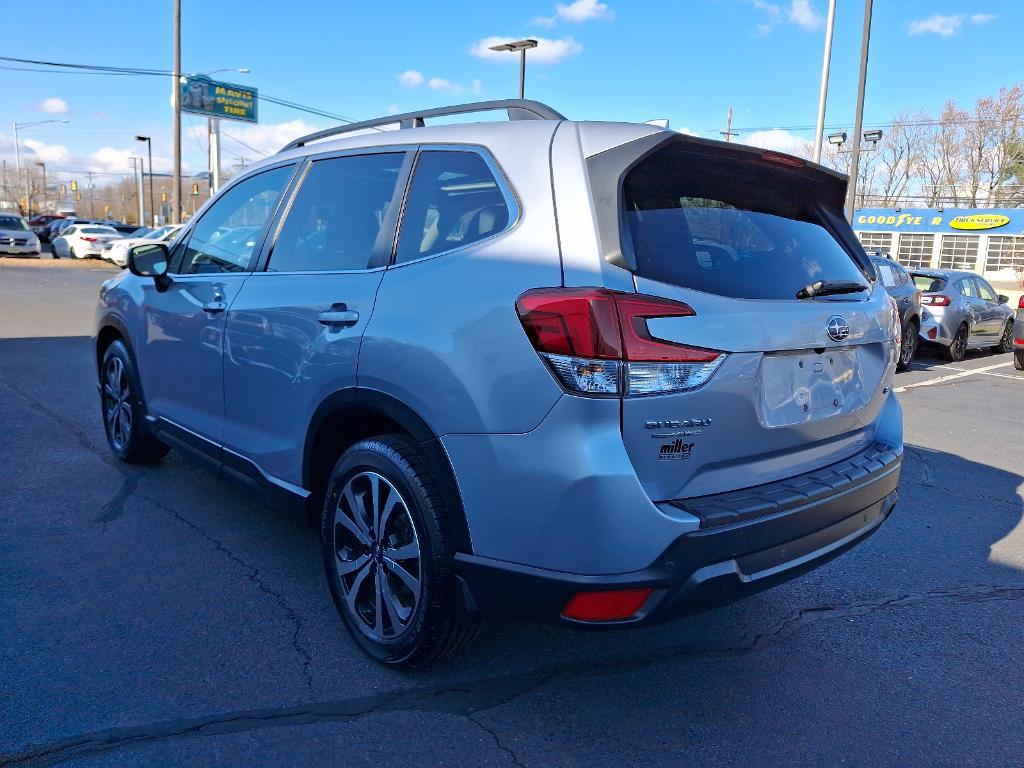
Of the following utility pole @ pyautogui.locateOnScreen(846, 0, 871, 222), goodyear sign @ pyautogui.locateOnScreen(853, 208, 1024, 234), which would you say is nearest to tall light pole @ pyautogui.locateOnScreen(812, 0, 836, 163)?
utility pole @ pyautogui.locateOnScreen(846, 0, 871, 222)

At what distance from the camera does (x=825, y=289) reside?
111 inches

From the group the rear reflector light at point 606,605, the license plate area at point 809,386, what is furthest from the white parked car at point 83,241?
the rear reflector light at point 606,605

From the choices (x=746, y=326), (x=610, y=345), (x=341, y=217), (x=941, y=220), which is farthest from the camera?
(x=941, y=220)

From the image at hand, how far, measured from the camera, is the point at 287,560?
12.6 ft

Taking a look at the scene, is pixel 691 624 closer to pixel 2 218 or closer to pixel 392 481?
pixel 392 481

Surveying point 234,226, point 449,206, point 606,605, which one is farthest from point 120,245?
point 606,605

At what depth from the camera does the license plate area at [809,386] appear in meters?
2.54

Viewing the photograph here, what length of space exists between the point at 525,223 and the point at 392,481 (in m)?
0.95

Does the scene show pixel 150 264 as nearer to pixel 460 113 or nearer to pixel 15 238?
pixel 460 113

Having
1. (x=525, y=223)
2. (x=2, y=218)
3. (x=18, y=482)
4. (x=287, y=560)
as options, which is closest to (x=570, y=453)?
(x=525, y=223)

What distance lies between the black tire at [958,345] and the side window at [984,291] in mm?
1383

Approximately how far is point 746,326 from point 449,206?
1.09 m

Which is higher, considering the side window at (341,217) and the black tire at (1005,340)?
the side window at (341,217)

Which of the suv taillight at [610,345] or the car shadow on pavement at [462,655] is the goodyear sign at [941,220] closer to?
the car shadow on pavement at [462,655]
